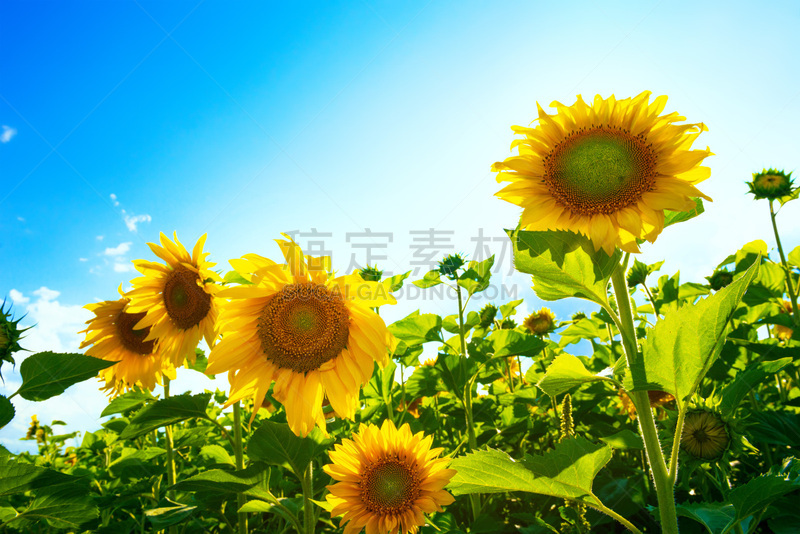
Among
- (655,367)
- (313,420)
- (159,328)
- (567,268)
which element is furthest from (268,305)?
(655,367)

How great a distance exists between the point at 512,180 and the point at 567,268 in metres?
0.37

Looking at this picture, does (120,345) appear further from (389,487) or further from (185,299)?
(389,487)

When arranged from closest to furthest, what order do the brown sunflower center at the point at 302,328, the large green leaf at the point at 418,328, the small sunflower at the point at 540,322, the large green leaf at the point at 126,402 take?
the brown sunflower center at the point at 302,328, the large green leaf at the point at 126,402, the large green leaf at the point at 418,328, the small sunflower at the point at 540,322

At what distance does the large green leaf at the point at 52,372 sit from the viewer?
176 cm

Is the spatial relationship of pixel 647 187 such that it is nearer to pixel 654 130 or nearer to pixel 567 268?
pixel 654 130

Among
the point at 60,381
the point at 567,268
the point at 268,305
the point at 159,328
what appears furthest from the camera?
the point at 159,328

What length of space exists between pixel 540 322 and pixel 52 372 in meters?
4.20

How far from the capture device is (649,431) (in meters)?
1.60

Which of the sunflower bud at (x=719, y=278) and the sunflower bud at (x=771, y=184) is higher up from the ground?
the sunflower bud at (x=771, y=184)

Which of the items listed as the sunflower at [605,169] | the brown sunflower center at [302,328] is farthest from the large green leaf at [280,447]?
the sunflower at [605,169]

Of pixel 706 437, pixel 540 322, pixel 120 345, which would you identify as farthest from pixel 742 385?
pixel 120 345

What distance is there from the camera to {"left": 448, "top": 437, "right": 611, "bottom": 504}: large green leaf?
1.59 m

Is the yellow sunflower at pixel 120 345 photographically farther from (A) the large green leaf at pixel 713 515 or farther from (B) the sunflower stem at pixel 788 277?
(B) the sunflower stem at pixel 788 277

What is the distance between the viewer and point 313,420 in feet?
6.50
